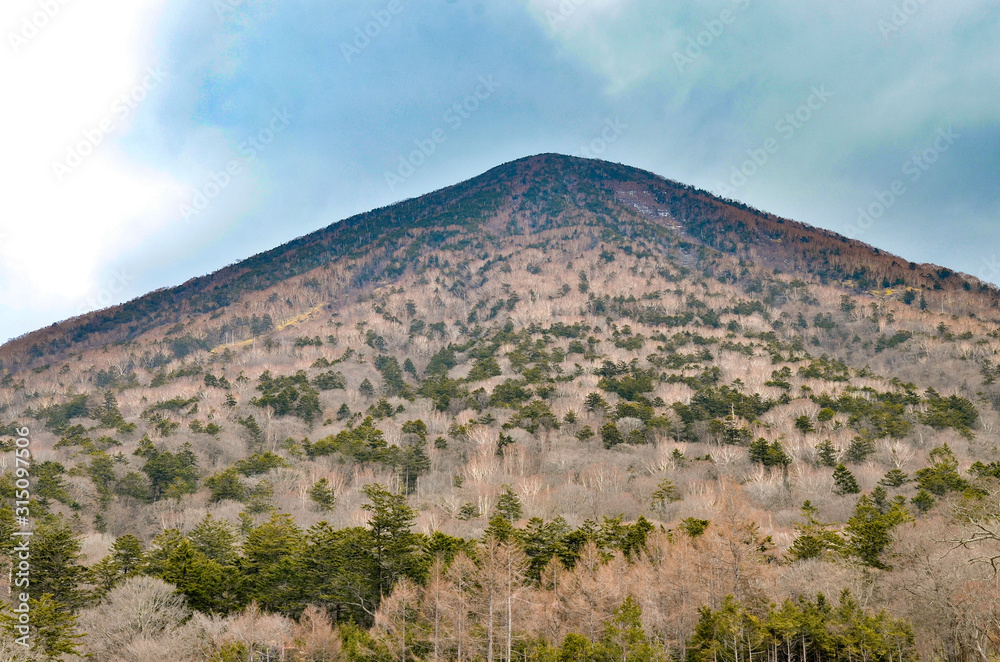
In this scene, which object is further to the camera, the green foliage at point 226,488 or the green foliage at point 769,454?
the green foliage at point 769,454

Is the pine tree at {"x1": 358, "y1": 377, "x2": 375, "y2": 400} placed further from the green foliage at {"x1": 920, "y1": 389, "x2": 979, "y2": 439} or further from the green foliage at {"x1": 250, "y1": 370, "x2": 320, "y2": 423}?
the green foliage at {"x1": 920, "y1": 389, "x2": 979, "y2": 439}

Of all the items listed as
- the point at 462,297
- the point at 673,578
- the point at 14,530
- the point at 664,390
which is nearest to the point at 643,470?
the point at 664,390

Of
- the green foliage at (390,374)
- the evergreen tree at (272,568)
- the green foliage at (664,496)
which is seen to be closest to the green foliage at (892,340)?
the green foliage at (664,496)

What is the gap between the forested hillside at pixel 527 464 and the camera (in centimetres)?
3097

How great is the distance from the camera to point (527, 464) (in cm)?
7162

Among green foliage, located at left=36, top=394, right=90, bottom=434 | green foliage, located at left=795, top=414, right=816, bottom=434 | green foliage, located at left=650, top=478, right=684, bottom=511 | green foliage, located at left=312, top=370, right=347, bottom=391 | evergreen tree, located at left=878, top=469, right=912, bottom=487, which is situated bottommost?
green foliage, located at left=650, top=478, right=684, bottom=511

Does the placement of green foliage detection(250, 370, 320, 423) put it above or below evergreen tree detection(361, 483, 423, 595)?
above

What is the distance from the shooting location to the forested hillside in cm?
3097

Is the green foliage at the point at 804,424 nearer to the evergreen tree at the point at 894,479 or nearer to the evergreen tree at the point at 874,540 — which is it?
the evergreen tree at the point at 894,479

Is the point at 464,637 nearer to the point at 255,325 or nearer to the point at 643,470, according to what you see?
the point at 643,470

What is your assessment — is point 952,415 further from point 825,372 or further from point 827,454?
point 825,372

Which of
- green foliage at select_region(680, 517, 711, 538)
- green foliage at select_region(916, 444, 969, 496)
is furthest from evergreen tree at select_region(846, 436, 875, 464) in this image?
green foliage at select_region(680, 517, 711, 538)

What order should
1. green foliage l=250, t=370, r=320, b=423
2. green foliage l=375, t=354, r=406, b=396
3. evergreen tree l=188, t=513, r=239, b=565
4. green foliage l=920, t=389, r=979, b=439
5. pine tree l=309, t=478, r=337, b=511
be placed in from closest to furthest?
evergreen tree l=188, t=513, r=239, b=565 < pine tree l=309, t=478, r=337, b=511 < green foliage l=920, t=389, r=979, b=439 < green foliage l=250, t=370, r=320, b=423 < green foliage l=375, t=354, r=406, b=396

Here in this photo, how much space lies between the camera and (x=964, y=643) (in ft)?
84.9
